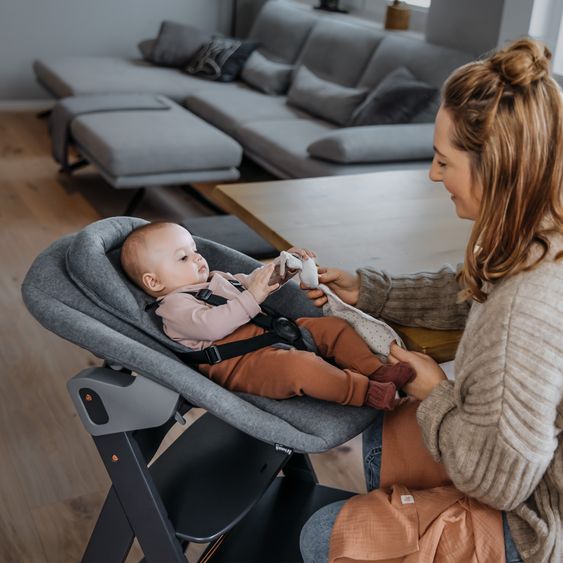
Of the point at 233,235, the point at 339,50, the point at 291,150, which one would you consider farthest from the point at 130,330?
the point at 339,50

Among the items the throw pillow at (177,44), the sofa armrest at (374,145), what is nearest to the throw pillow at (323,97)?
the sofa armrest at (374,145)

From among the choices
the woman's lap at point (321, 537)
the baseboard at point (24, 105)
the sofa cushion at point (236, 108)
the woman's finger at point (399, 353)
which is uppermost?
the woman's finger at point (399, 353)

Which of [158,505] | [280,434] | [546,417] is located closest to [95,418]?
[158,505]

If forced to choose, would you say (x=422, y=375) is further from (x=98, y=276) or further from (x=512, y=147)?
(x=98, y=276)

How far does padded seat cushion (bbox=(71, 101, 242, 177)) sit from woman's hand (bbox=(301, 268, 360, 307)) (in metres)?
2.29

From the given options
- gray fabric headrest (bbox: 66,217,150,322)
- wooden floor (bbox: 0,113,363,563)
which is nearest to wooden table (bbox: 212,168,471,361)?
gray fabric headrest (bbox: 66,217,150,322)

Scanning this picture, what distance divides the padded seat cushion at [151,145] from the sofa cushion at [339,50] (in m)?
1.04

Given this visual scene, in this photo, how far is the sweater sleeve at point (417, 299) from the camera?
152 cm

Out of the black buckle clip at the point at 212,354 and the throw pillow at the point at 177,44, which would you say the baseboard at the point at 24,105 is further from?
the black buckle clip at the point at 212,354

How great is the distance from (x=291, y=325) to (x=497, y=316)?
1.74 ft

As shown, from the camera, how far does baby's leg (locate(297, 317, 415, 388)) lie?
1470 millimetres

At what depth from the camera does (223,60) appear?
5.34m

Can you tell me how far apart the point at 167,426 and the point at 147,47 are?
186 inches

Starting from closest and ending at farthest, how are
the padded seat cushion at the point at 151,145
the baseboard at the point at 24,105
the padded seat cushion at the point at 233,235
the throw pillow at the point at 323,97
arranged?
1. the padded seat cushion at the point at 233,235
2. the padded seat cushion at the point at 151,145
3. the throw pillow at the point at 323,97
4. the baseboard at the point at 24,105
